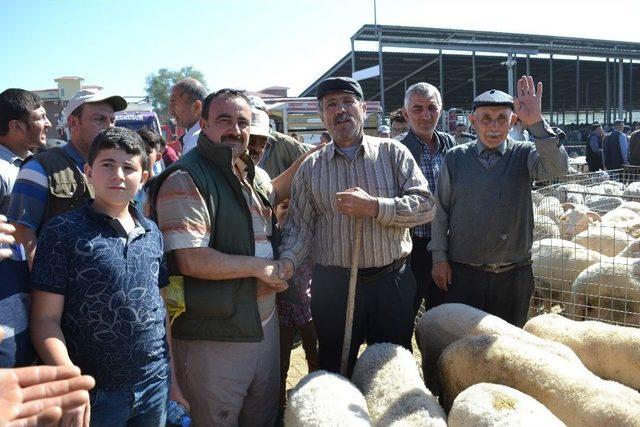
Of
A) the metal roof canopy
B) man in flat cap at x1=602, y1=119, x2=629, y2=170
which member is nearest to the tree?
the metal roof canopy

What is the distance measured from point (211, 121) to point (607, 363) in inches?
105

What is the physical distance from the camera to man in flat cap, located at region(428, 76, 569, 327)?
11.2 feet

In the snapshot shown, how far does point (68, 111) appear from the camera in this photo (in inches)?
123

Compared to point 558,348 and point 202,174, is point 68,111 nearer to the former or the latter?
point 202,174

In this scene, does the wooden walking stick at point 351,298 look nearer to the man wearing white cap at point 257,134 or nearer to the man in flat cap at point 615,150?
the man wearing white cap at point 257,134

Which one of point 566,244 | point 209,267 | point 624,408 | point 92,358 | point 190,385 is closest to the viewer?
point 92,358

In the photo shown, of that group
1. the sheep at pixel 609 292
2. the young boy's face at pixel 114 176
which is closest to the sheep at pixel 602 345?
the sheep at pixel 609 292

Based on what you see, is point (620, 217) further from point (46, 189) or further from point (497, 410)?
point (46, 189)

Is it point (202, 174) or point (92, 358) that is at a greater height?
point (202, 174)

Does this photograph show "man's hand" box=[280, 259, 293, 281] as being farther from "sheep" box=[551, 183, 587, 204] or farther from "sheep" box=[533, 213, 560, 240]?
"sheep" box=[551, 183, 587, 204]

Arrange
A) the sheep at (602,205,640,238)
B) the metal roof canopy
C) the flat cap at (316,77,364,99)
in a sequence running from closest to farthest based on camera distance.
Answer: the flat cap at (316,77,364,99)
the sheep at (602,205,640,238)
the metal roof canopy

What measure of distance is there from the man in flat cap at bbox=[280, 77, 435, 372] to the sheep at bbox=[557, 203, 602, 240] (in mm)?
3843

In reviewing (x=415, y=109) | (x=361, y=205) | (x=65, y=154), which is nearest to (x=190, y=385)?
(x=361, y=205)

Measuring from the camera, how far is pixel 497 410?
2061 mm
